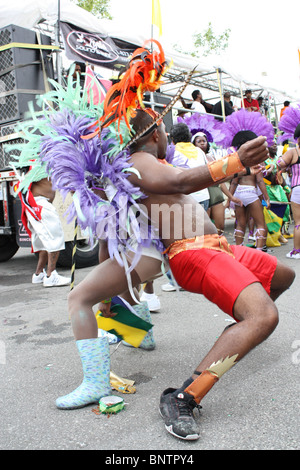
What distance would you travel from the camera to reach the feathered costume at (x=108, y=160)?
7.97 ft

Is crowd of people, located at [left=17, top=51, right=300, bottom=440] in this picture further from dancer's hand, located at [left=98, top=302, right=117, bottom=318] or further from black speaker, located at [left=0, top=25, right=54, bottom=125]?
black speaker, located at [left=0, top=25, right=54, bottom=125]

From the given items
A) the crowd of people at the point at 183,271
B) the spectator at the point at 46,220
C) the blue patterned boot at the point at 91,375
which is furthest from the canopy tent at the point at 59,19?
the blue patterned boot at the point at 91,375

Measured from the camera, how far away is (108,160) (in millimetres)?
2525

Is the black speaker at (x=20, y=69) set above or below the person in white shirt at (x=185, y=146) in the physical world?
above

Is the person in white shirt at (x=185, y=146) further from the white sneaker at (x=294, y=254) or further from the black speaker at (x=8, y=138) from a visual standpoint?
the black speaker at (x=8, y=138)

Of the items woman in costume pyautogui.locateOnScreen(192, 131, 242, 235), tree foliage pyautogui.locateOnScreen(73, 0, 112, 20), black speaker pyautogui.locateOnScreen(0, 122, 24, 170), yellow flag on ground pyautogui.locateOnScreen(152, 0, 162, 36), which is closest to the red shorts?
yellow flag on ground pyautogui.locateOnScreen(152, 0, 162, 36)

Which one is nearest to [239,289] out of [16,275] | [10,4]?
[16,275]

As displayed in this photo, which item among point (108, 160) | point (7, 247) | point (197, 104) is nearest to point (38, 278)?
point (7, 247)

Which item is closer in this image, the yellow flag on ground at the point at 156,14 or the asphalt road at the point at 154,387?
Result: the asphalt road at the point at 154,387

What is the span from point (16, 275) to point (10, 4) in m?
4.05

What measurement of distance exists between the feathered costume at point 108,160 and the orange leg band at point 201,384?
674 millimetres

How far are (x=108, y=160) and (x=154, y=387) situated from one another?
1347 millimetres

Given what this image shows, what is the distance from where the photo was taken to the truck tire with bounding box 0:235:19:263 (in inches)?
308

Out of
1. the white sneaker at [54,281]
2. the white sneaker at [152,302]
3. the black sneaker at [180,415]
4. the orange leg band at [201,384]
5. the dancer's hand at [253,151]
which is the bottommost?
the white sneaker at [54,281]
